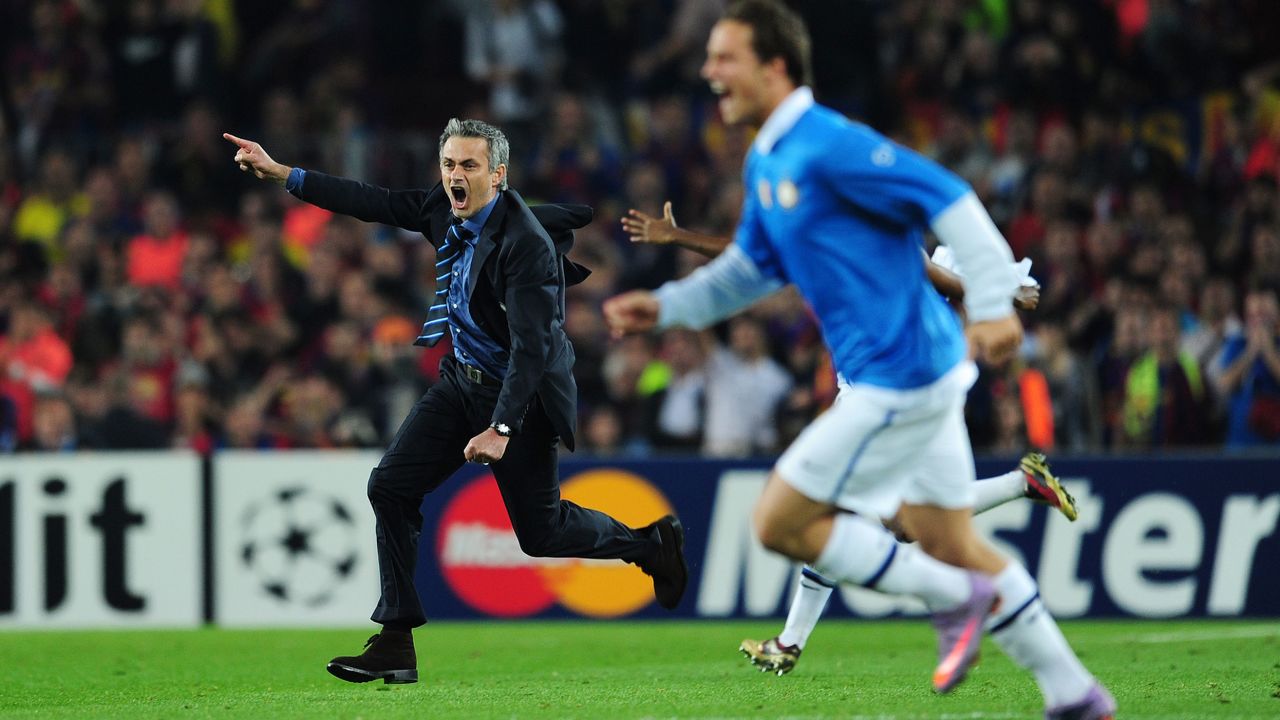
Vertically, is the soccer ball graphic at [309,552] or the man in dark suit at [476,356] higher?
the man in dark suit at [476,356]

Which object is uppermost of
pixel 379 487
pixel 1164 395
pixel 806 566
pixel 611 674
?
pixel 1164 395

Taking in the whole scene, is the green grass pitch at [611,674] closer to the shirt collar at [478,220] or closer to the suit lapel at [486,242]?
the suit lapel at [486,242]

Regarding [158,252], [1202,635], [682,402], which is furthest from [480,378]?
[158,252]

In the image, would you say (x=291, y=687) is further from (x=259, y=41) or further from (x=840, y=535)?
(x=259, y=41)

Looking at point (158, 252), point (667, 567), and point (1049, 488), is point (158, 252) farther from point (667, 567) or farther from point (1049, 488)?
point (1049, 488)

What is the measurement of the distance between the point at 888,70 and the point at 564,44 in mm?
3226

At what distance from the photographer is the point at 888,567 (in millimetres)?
5559

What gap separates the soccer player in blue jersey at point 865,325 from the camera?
5.46 metres

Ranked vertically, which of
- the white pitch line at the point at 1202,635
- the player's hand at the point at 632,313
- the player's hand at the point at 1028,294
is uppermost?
the player's hand at the point at 1028,294

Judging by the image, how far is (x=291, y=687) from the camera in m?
8.35

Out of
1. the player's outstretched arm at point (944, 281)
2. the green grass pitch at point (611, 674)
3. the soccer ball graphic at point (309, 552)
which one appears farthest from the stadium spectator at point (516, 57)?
the player's outstretched arm at point (944, 281)

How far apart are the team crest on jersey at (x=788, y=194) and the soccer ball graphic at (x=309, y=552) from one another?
7.63 meters

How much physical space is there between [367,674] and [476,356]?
1.43m

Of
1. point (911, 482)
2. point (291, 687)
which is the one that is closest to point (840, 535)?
point (911, 482)
